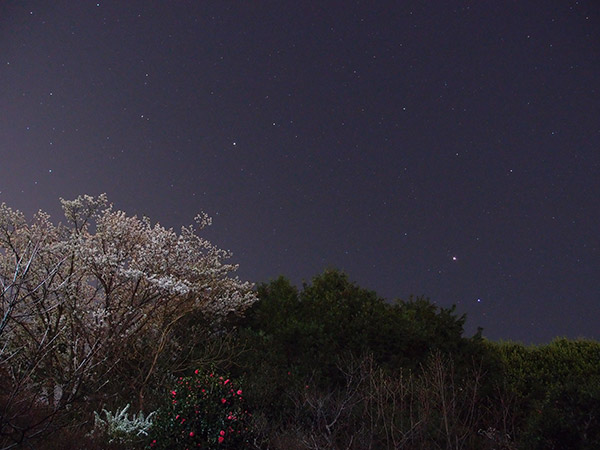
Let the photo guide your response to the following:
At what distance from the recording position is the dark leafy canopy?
857 centimetres

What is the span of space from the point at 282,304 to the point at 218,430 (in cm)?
416

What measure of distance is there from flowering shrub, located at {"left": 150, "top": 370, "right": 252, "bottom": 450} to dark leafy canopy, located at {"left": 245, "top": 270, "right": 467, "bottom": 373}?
2037mm

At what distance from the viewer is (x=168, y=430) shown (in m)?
5.91

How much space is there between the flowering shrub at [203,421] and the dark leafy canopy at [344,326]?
2037 mm

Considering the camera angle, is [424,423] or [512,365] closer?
[424,423]

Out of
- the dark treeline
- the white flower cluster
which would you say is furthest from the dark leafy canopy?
the white flower cluster

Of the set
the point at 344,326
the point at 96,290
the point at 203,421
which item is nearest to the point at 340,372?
the point at 344,326

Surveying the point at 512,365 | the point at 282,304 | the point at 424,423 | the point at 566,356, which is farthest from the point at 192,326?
the point at 566,356

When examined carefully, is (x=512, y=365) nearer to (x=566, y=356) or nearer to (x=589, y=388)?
(x=566, y=356)

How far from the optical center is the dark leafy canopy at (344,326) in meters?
8.57

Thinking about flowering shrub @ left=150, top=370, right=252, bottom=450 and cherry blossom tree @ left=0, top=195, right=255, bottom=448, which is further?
cherry blossom tree @ left=0, top=195, right=255, bottom=448

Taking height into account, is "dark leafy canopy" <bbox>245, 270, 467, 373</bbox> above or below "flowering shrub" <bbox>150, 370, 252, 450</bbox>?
above

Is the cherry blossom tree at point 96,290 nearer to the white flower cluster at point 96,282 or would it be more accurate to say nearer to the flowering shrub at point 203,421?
the white flower cluster at point 96,282

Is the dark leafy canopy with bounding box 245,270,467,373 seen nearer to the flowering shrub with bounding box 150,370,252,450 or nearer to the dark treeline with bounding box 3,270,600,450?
the dark treeline with bounding box 3,270,600,450
